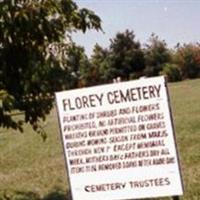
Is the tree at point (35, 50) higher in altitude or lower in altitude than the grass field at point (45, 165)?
higher

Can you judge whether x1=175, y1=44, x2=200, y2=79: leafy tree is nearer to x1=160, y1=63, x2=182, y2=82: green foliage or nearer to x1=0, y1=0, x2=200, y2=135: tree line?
x1=160, y1=63, x2=182, y2=82: green foliage

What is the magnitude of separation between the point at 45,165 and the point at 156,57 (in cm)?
5970

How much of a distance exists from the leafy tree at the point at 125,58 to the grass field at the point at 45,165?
47.0m

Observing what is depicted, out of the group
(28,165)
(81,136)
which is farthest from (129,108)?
(28,165)

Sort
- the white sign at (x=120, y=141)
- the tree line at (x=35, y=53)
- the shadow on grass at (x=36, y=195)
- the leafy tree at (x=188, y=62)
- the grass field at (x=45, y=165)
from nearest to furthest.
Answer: the white sign at (x=120, y=141)
the tree line at (x=35, y=53)
the shadow on grass at (x=36, y=195)
the grass field at (x=45, y=165)
the leafy tree at (x=188, y=62)

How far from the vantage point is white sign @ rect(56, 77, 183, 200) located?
5516 millimetres

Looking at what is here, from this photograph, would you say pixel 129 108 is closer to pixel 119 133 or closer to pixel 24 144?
pixel 119 133

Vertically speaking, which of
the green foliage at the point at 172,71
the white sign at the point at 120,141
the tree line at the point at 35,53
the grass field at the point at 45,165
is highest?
the green foliage at the point at 172,71

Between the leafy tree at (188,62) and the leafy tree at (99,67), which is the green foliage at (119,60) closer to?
the leafy tree at (99,67)

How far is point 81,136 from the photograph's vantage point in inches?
227

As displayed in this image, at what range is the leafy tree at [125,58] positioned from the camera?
230 ft

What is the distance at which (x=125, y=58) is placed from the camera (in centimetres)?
7075

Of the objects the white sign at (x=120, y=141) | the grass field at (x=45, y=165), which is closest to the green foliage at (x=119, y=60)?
the grass field at (x=45, y=165)

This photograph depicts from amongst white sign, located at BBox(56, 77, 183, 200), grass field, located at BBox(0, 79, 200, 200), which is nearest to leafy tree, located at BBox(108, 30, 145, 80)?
grass field, located at BBox(0, 79, 200, 200)
